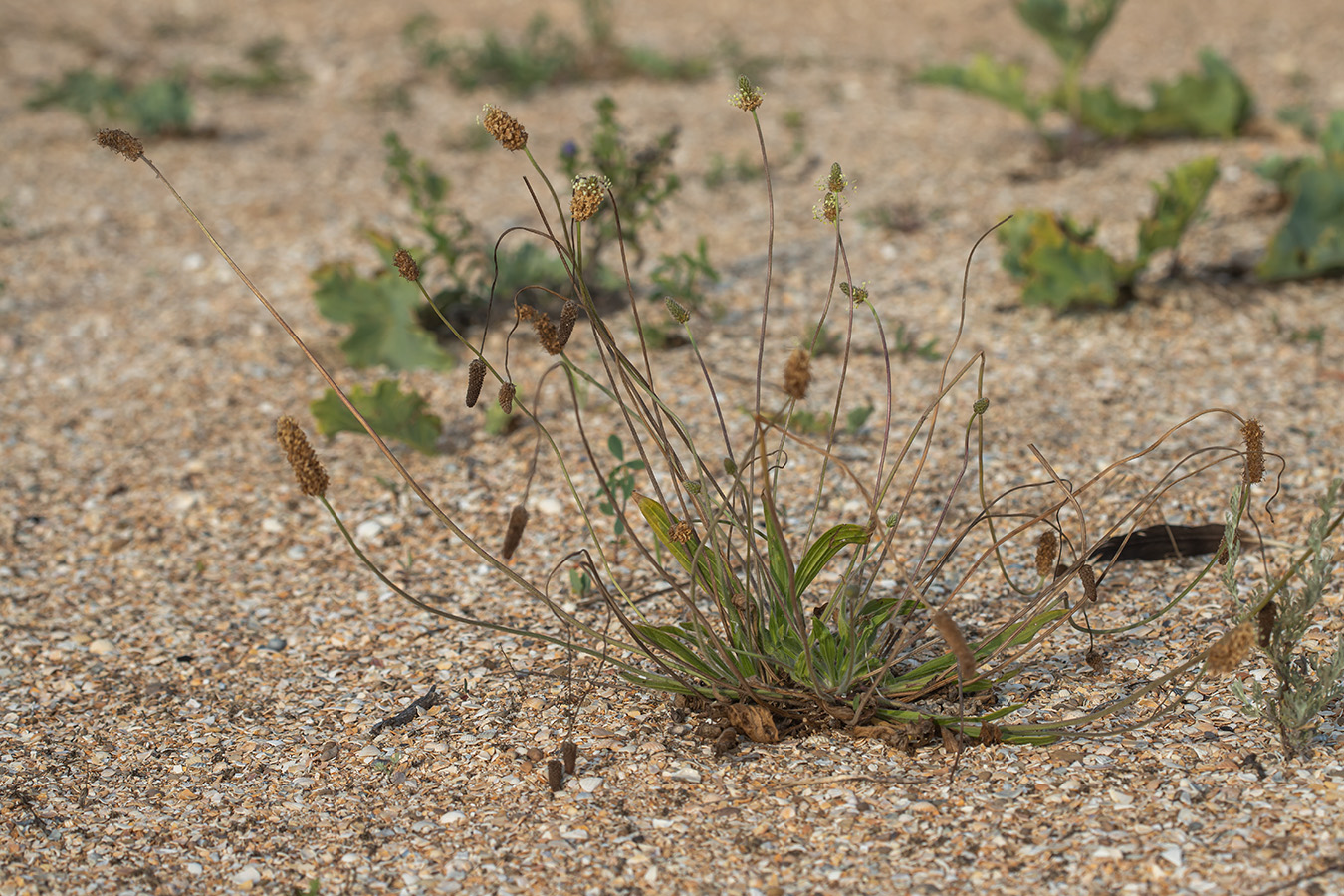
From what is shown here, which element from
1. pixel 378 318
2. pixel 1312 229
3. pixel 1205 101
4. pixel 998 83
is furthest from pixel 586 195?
pixel 1205 101

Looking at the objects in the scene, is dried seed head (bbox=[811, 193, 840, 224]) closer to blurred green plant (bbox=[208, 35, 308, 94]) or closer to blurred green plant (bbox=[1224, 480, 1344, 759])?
blurred green plant (bbox=[1224, 480, 1344, 759])

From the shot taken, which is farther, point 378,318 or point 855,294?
point 378,318

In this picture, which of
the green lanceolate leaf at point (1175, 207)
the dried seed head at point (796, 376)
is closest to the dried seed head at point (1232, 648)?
the dried seed head at point (796, 376)

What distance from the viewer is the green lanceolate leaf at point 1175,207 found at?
12.8 ft

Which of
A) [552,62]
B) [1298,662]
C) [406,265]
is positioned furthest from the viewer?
[552,62]

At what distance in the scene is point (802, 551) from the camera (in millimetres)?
2643

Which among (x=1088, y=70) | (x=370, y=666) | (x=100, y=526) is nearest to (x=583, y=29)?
(x=1088, y=70)

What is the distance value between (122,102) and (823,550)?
534 centimetres

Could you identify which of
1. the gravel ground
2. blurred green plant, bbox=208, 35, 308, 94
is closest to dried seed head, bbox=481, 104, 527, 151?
the gravel ground

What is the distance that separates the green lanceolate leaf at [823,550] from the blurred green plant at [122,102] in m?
4.89

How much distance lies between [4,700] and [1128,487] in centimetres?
268

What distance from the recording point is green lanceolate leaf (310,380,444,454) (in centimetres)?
335

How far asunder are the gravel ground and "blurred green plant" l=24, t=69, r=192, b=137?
16cm

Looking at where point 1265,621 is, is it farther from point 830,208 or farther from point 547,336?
point 547,336
